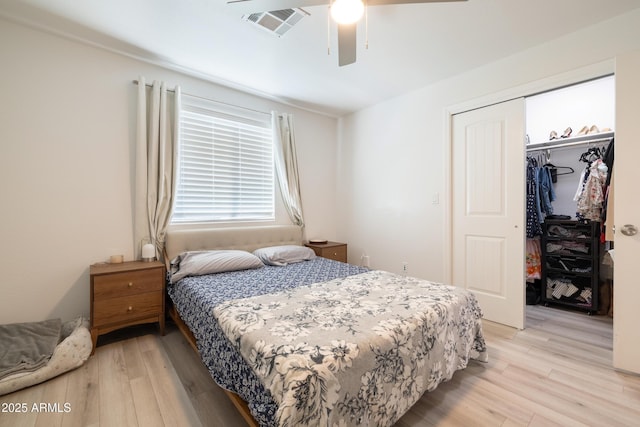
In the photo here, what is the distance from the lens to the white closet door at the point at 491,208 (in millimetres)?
2559

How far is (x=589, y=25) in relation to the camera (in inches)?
83.7

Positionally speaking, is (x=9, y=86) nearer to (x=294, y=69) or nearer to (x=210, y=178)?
(x=210, y=178)

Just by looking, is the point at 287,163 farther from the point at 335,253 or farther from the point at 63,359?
the point at 63,359

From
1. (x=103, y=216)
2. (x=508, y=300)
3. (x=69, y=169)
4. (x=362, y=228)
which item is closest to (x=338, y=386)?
(x=508, y=300)

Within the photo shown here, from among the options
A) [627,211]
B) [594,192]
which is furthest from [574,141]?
[627,211]

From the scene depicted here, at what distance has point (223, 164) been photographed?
3195mm

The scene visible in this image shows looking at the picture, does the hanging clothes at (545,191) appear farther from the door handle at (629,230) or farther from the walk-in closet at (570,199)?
the door handle at (629,230)

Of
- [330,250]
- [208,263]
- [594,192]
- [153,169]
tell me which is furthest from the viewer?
[330,250]

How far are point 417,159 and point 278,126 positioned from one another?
1842mm

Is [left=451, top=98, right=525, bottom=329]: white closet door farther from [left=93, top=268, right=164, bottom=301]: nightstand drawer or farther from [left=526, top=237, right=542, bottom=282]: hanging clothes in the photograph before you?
[left=93, top=268, right=164, bottom=301]: nightstand drawer

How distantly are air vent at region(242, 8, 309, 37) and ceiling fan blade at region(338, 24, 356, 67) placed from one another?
40 centimetres

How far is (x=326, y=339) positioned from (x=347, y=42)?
1866mm

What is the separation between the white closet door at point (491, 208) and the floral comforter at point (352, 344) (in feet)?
3.31

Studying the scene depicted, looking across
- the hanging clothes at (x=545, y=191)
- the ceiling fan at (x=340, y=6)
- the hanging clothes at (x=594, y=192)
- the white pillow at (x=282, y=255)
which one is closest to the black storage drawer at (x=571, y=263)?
the hanging clothes at (x=594, y=192)
